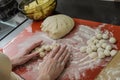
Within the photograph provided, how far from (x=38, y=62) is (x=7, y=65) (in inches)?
12.8

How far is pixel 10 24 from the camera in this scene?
1510 millimetres

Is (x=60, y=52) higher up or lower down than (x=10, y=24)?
higher up

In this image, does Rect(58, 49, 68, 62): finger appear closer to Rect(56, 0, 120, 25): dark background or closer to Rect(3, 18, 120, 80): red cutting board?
Rect(3, 18, 120, 80): red cutting board

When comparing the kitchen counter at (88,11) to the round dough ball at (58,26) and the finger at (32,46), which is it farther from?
the finger at (32,46)

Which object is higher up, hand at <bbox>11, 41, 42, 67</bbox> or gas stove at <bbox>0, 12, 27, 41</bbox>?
hand at <bbox>11, 41, 42, 67</bbox>

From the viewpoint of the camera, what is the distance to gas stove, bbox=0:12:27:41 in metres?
1.44

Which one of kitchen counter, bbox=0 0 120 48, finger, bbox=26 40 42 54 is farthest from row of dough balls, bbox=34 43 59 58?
kitchen counter, bbox=0 0 120 48

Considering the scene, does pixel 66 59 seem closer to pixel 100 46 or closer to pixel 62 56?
pixel 62 56

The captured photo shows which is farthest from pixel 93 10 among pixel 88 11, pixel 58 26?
pixel 58 26

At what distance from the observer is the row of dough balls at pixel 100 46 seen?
103cm

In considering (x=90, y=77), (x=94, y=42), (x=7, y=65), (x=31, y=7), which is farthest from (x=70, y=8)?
(x=7, y=65)

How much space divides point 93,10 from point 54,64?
48 cm

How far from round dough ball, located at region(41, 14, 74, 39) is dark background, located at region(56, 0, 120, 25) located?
111mm

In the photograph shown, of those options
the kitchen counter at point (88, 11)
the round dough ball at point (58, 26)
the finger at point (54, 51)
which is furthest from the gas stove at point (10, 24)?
the finger at point (54, 51)
